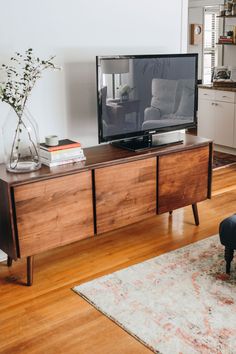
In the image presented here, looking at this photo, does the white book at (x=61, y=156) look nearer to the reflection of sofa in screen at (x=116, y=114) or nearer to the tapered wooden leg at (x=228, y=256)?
the reflection of sofa in screen at (x=116, y=114)

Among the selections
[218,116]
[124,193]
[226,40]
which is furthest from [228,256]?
[226,40]

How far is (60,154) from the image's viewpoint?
272 centimetres

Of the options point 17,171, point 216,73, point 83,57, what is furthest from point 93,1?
point 216,73

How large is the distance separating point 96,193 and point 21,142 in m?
0.56

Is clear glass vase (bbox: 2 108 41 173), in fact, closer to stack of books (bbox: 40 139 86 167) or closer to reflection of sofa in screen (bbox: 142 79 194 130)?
stack of books (bbox: 40 139 86 167)

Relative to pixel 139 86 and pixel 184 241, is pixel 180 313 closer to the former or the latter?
pixel 184 241

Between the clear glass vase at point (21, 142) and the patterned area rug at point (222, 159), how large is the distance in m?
2.71

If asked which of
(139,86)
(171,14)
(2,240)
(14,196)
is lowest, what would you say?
(2,240)

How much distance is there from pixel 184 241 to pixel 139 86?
1142 millimetres

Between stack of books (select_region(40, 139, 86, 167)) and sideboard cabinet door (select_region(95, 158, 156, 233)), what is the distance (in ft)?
0.55

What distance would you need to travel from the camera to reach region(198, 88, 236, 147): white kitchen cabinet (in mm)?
5371

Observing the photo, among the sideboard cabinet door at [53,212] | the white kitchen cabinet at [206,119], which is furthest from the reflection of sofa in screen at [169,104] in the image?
the white kitchen cabinet at [206,119]

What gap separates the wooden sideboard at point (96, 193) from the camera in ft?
8.28

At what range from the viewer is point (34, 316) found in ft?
7.75
